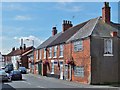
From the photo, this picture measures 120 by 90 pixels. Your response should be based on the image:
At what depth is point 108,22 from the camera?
120 ft

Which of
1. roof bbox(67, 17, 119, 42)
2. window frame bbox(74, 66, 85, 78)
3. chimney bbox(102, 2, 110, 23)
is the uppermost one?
chimney bbox(102, 2, 110, 23)

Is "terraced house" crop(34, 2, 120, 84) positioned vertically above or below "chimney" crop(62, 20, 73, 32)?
below

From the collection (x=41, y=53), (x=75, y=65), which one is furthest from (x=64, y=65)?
(x=41, y=53)

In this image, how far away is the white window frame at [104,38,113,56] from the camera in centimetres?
3341

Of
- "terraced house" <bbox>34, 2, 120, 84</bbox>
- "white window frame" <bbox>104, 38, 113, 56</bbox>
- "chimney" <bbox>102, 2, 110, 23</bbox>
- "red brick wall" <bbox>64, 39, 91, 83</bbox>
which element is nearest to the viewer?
"terraced house" <bbox>34, 2, 120, 84</bbox>

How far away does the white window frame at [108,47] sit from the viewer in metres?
33.4

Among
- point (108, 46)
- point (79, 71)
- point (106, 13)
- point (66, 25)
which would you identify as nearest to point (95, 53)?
point (108, 46)

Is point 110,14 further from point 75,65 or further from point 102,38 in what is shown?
point 75,65

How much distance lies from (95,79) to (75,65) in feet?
15.9

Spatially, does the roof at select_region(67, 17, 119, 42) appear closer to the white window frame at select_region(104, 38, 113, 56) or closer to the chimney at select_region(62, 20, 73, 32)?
the white window frame at select_region(104, 38, 113, 56)

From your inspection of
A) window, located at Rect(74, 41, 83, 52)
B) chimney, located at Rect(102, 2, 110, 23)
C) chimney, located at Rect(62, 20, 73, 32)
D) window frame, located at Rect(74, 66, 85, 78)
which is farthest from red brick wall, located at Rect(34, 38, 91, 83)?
chimney, located at Rect(62, 20, 73, 32)

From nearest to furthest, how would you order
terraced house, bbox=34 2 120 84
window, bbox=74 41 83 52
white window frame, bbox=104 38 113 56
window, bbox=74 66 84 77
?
terraced house, bbox=34 2 120 84, white window frame, bbox=104 38 113 56, window, bbox=74 66 84 77, window, bbox=74 41 83 52

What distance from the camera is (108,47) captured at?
33.6 m

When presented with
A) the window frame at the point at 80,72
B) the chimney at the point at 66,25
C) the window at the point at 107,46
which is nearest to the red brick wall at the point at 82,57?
the window frame at the point at 80,72
